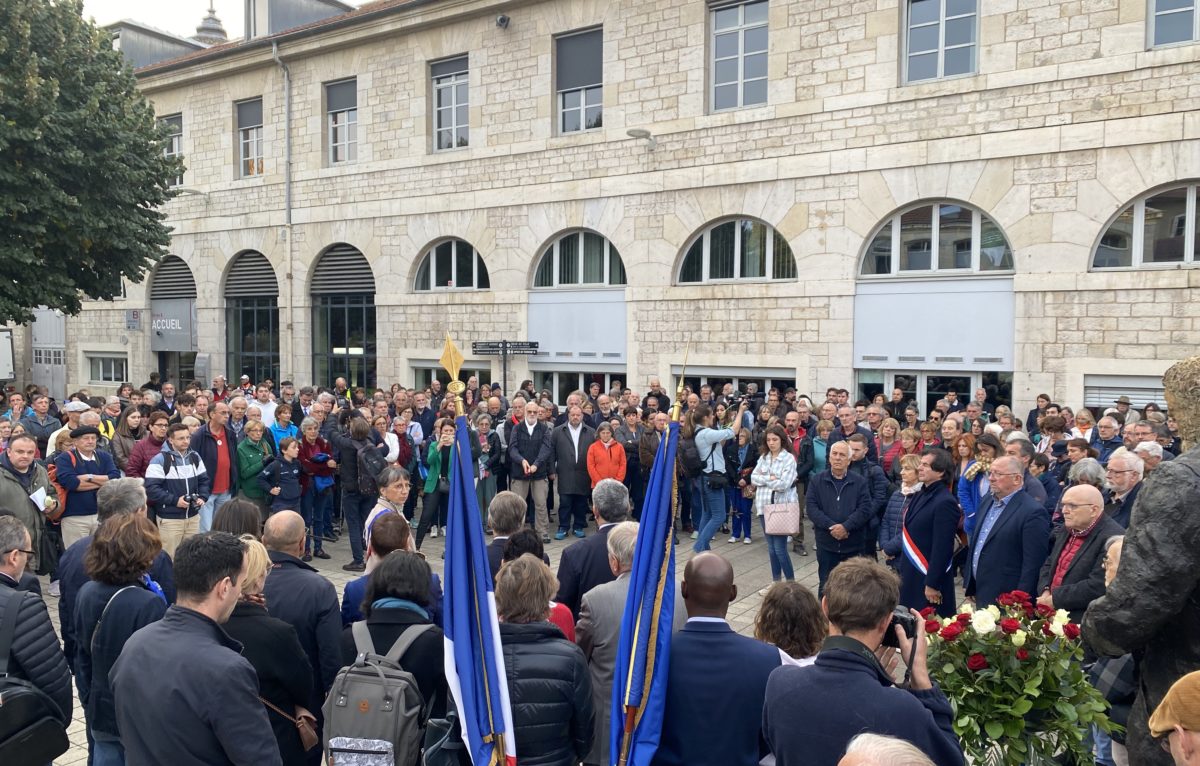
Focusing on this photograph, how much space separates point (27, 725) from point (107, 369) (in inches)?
1092

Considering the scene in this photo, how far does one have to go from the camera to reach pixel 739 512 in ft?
37.8

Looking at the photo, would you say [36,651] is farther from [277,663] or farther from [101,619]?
[277,663]

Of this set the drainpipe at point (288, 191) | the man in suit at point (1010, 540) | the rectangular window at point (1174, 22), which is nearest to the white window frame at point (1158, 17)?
the rectangular window at point (1174, 22)

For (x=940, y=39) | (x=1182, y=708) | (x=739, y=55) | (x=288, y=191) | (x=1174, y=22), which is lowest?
(x=1182, y=708)

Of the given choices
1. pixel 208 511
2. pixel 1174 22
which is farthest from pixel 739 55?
pixel 208 511

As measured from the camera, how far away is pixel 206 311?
24984 millimetres

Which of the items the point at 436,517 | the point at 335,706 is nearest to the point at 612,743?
the point at 335,706

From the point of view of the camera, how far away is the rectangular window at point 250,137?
78.0ft

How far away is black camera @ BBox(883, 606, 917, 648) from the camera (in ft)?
9.95

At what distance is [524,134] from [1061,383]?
11.6 m

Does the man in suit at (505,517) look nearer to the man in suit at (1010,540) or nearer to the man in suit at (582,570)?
the man in suit at (582,570)

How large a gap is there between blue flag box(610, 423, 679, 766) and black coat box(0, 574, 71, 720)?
91.4 inches

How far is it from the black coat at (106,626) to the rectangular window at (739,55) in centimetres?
1499

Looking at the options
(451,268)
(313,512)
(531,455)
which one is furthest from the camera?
(451,268)
